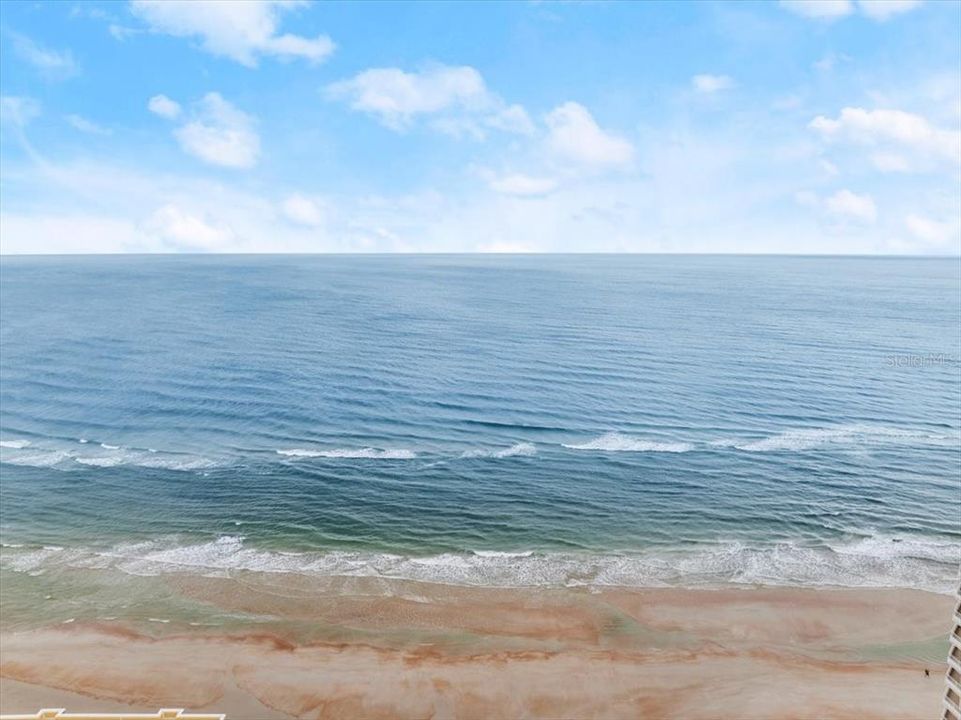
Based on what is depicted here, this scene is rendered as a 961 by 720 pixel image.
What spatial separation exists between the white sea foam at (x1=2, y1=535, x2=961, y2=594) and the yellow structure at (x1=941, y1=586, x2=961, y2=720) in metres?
18.0

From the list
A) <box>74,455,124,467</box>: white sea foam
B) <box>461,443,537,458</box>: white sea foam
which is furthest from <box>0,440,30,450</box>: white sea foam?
<box>461,443,537,458</box>: white sea foam

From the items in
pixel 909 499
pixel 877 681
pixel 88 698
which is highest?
pixel 909 499

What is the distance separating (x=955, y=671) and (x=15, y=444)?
247ft

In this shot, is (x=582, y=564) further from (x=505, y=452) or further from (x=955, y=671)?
A: (x=955, y=671)

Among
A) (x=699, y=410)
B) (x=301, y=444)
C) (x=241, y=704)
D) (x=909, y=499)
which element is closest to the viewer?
(x=241, y=704)

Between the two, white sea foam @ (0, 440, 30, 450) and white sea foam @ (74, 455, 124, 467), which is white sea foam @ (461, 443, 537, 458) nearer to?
white sea foam @ (74, 455, 124, 467)

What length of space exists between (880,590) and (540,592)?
71.5 ft

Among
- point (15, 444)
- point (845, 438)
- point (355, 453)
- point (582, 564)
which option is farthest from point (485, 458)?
point (15, 444)

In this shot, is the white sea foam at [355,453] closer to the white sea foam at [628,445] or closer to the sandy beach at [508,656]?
the white sea foam at [628,445]

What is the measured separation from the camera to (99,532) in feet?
149

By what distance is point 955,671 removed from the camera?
20375 mm

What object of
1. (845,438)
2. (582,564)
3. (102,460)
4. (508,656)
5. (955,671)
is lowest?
(508,656)

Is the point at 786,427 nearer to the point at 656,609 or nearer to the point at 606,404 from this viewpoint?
the point at 606,404

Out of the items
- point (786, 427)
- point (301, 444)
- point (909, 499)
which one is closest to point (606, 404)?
point (786, 427)
